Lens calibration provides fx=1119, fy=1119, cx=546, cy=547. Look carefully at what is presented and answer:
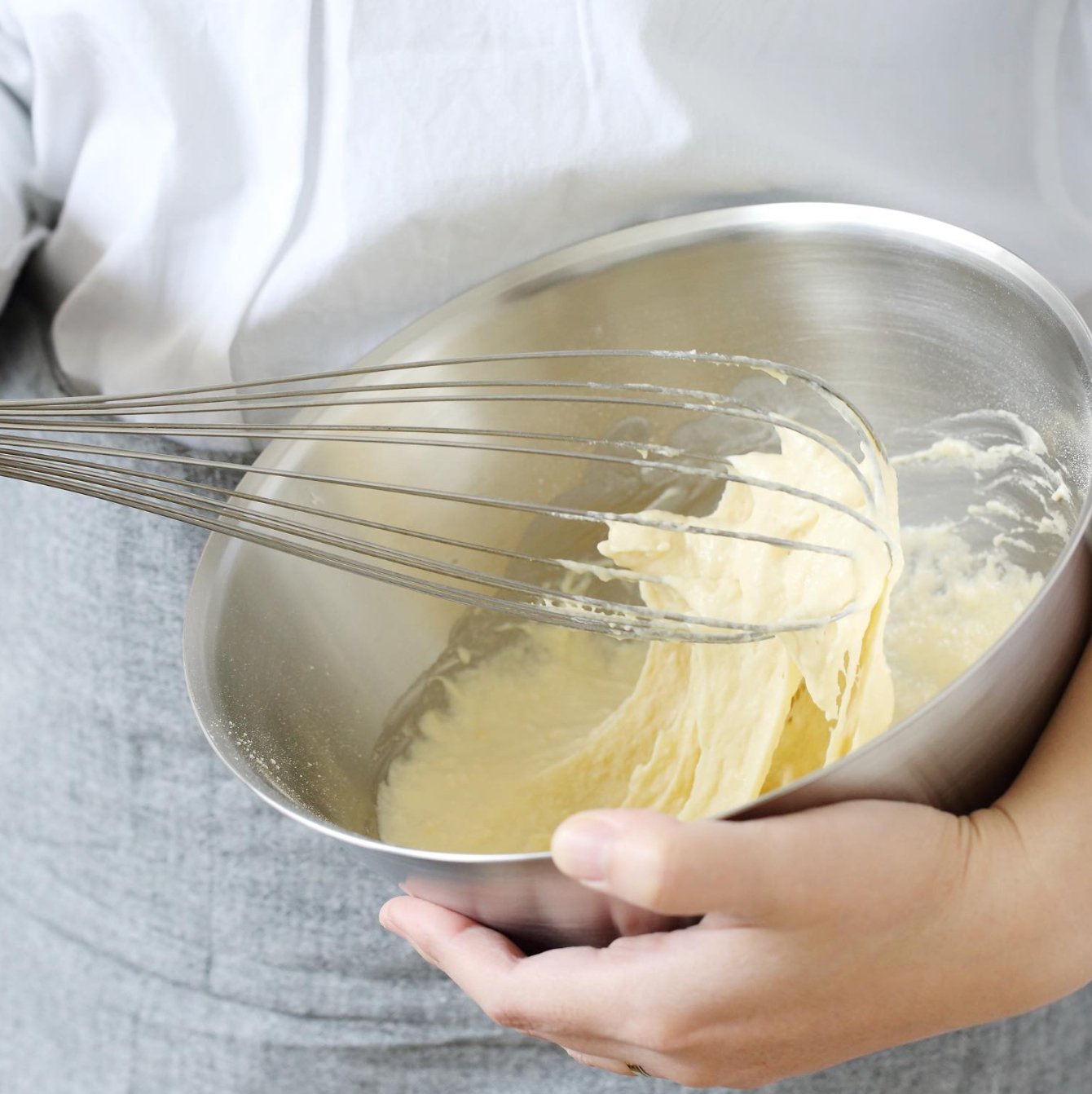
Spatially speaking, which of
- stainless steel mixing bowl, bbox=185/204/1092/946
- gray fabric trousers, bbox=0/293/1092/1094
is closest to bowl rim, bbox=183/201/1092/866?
stainless steel mixing bowl, bbox=185/204/1092/946

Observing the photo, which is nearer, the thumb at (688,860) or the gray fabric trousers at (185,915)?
the thumb at (688,860)

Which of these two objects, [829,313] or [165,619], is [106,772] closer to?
[165,619]

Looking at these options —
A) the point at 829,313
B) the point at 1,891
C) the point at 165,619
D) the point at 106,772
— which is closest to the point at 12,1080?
the point at 1,891

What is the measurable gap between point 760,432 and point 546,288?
0.15 metres

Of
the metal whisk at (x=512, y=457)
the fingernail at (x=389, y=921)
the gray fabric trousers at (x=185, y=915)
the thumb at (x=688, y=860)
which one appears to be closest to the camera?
the thumb at (x=688, y=860)

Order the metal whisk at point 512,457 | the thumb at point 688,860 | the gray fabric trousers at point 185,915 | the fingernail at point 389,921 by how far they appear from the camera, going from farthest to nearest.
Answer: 1. the gray fabric trousers at point 185,915
2. the metal whisk at point 512,457
3. the fingernail at point 389,921
4. the thumb at point 688,860

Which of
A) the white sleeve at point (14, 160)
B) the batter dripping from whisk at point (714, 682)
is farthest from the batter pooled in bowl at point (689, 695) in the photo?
the white sleeve at point (14, 160)

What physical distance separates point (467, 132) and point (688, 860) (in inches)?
14.8

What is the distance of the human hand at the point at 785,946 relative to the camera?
1.07 feet

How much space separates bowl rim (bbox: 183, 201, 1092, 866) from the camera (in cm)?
37

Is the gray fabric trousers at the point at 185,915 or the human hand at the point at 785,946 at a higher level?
the human hand at the point at 785,946

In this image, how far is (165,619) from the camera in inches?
26.9

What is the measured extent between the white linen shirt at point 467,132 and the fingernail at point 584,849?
1.13 ft

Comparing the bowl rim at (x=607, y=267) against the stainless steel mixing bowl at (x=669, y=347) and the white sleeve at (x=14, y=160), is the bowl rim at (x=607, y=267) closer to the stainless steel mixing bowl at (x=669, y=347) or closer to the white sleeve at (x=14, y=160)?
the stainless steel mixing bowl at (x=669, y=347)
